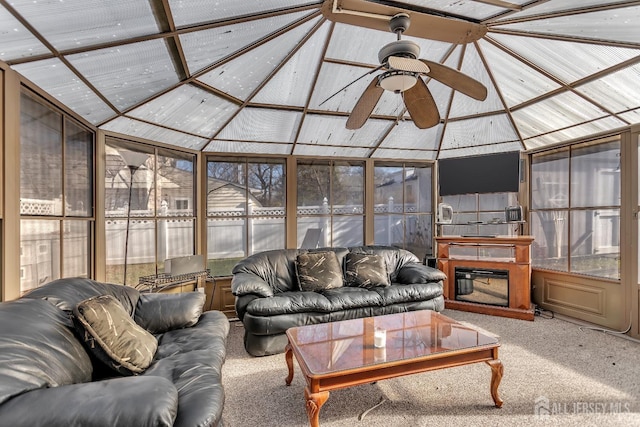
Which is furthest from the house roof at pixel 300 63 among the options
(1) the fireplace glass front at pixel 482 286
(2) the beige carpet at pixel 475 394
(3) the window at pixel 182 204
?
(2) the beige carpet at pixel 475 394

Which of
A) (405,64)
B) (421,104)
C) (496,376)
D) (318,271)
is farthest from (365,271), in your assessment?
(405,64)

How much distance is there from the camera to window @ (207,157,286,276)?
14.0 ft

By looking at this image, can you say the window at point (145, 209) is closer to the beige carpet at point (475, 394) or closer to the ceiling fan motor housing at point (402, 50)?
the beige carpet at point (475, 394)

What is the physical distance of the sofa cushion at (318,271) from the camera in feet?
11.8

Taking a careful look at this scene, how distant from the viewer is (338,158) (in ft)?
15.4

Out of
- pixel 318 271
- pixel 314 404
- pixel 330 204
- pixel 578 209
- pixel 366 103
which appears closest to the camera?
pixel 314 404

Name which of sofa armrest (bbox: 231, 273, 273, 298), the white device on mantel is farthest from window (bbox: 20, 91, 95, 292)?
the white device on mantel

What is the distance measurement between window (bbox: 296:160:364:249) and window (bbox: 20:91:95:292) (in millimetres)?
2481

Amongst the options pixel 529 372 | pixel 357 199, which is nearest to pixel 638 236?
pixel 529 372

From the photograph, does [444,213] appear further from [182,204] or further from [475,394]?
[182,204]

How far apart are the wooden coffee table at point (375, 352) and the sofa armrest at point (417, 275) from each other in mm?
1119

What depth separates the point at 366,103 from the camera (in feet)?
7.81

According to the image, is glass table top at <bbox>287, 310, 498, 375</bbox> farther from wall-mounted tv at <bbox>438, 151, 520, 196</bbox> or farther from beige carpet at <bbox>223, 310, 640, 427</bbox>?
→ wall-mounted tv at <bbox>438, 151, 520, 196</bbox>

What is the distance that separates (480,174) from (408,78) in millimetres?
2989
